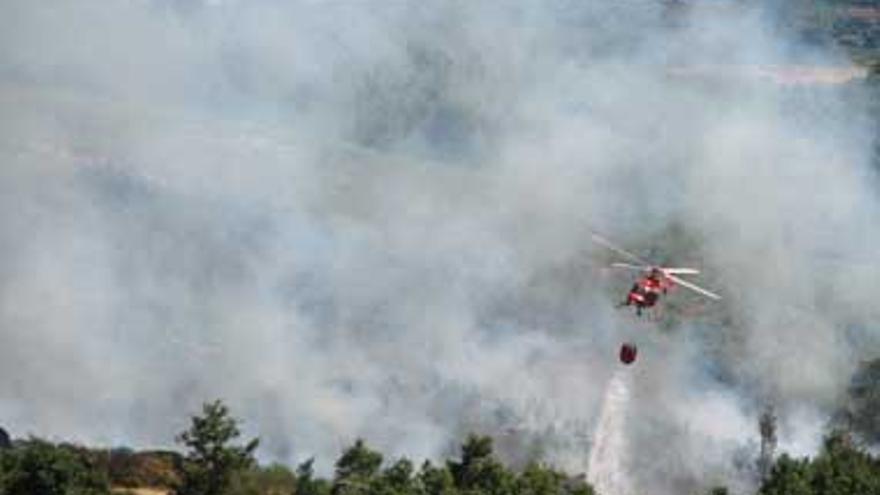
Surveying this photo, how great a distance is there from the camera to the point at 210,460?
35.6 metres

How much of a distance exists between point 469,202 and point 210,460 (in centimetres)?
2085

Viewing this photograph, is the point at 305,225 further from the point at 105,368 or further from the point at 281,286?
the point at 105,368

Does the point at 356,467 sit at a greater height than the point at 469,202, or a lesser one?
lesser

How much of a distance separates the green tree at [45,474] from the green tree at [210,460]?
214 cm

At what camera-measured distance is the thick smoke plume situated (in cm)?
5047

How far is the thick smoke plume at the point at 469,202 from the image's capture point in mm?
50469

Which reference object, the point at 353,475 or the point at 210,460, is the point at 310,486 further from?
the point at 210,460

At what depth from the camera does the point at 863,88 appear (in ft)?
A: 196

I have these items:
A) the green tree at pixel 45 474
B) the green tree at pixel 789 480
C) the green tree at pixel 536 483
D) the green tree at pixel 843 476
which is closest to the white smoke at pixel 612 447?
the green tree at pixel 843 476

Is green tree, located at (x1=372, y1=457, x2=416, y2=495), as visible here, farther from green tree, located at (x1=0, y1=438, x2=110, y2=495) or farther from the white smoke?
the white smoke

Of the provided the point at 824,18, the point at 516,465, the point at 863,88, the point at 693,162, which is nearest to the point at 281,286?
the point at 516,465

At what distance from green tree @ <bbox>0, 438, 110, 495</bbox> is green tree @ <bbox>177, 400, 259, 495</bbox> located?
84.4 inches

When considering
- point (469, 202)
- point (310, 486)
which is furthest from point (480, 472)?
point (469, 202)

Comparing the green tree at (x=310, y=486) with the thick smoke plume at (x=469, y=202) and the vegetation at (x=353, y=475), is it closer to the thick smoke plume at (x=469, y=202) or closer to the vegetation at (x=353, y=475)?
the vegetation at (x=353, y=475)
